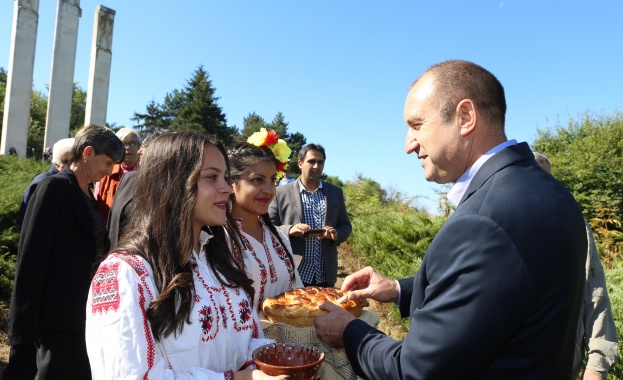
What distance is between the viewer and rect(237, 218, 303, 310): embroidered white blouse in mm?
3023

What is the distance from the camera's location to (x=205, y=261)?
2.13 meters

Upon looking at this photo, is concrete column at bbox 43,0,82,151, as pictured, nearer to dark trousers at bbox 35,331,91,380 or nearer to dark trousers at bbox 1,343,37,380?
dark trousers at bbox 1,343,37,380

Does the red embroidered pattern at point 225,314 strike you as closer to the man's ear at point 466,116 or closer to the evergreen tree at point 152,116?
the man's ear at point 466,116

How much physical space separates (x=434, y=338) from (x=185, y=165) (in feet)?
4.08

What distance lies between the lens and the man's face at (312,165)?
19.8 feet

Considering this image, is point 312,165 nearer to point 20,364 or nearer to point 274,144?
point 274,144

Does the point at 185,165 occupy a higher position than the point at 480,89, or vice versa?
the point at 480,89

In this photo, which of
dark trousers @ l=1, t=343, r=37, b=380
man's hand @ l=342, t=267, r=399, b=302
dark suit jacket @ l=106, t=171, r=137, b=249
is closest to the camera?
man's hand @ l=342, t=267, r=399, b=302

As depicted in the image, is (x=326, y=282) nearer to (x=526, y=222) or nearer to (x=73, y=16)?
(x=526, y=222)

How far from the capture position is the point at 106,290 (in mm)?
1613

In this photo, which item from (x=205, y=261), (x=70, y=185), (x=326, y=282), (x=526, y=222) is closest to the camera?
(x=526, y=222)

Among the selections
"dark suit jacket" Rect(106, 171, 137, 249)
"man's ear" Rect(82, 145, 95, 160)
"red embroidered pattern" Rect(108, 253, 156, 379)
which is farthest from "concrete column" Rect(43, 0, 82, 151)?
"red embroidered pattern" Rect(108, 253, 156, 379)

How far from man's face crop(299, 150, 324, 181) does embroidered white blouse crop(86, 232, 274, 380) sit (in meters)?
4.02

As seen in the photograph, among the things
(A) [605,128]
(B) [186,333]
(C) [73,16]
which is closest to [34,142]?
(C) [73,16]
